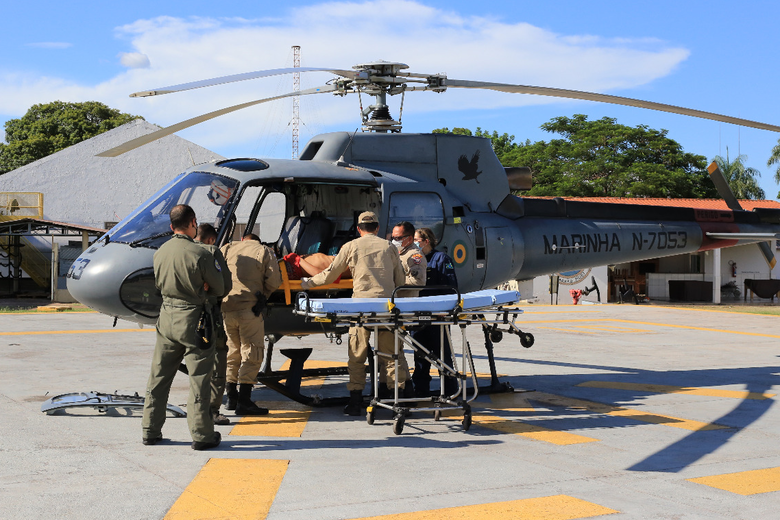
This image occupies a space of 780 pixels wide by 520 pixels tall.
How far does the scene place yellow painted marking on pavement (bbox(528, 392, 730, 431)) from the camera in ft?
23.2

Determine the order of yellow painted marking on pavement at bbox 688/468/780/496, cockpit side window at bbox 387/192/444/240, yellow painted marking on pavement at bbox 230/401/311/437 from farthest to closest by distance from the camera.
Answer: cockpit side window at bbox 387/192/444/240 → yellow painted marking on pavement at bbox 230/401/311/437 → yellow painted marking on pavement at bbox 688/468/780/496

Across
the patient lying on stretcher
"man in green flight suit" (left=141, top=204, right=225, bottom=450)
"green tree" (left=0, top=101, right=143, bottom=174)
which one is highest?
"green tree" (left=0, top=101, right=143, bottom=174)

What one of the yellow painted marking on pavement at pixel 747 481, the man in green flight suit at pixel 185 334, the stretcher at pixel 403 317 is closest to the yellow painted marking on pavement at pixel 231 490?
the man in green flight suit at pixel 185 334

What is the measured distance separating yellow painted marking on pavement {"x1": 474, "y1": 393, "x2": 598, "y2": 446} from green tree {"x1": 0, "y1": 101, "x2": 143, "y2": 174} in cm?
4413

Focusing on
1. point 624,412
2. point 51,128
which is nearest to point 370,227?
point 624,412

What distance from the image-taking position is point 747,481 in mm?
5090

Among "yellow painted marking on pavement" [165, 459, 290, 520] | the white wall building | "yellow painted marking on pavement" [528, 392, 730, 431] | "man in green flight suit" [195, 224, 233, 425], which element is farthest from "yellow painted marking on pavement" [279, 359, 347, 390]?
the white wall building

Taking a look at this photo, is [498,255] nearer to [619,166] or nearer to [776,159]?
[619,166]

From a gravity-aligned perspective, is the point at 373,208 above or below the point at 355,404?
above

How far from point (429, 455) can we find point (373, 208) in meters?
3.60

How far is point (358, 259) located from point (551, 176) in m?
38.4

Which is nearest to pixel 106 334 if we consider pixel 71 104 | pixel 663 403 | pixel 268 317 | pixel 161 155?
pixel 268 317

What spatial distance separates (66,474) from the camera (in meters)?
5.00

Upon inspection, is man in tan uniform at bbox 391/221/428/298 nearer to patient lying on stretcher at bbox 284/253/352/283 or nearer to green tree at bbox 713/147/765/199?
patient lying on stretcher at bbox 284/253/352/283
